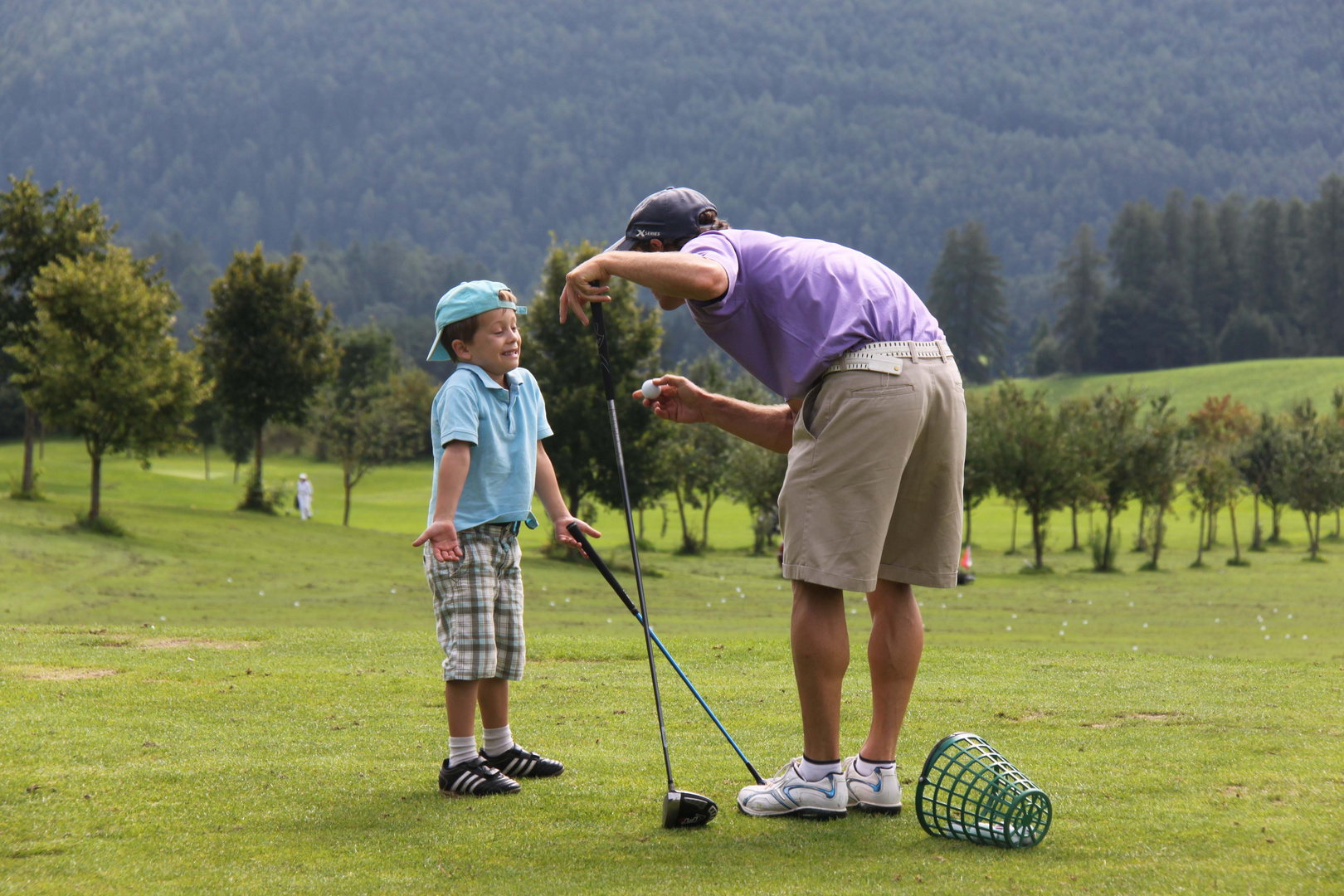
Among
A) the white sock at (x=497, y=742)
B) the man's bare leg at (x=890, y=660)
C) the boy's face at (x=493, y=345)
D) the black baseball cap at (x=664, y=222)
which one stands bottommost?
the white sock at (x=497, y=742)

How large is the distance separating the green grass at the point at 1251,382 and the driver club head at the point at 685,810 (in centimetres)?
9033

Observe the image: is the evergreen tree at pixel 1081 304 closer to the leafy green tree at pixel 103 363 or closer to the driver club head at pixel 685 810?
the leafy green tree at pixel 103 363

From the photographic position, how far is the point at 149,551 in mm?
25562

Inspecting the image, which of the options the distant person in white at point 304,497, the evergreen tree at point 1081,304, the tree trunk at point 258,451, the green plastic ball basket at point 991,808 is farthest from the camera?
the evergreen tree at point 1081,304

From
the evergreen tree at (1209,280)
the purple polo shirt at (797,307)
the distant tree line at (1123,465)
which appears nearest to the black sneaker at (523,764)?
the purple polo shirt at (797,307)

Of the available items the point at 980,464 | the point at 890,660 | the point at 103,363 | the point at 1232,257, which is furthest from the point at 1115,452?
the point at 1232,257

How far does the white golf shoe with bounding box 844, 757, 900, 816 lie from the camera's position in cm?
439

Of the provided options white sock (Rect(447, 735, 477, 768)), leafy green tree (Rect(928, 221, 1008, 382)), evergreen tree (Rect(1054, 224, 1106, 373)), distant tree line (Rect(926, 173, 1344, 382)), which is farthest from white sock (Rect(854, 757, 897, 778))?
leafy green tree (Rect(928, 221, 1008, 382))

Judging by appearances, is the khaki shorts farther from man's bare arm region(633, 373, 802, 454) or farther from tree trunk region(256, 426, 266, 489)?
tree trunk region(256, 426, 266, 489)

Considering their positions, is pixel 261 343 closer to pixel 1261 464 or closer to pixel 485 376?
pixel 485 376

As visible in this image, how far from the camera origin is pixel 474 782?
15.5 feet

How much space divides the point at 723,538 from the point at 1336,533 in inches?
1061

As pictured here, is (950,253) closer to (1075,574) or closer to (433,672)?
(1075,574)

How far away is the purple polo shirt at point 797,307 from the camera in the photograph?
4285mm
